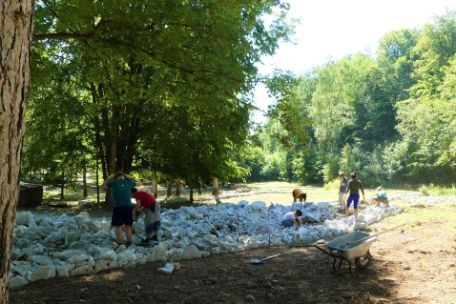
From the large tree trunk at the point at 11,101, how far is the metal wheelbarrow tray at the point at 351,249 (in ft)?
17.8

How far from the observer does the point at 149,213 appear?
8672 millimetres

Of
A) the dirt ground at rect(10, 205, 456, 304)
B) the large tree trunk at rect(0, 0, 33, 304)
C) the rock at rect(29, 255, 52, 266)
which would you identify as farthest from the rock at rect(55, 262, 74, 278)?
the large tree trunk at rect(0, 0, 33, 304)

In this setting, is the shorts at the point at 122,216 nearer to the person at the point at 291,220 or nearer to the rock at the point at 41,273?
the rock at the point at 41,273

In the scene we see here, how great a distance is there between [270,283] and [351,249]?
143 centimetres

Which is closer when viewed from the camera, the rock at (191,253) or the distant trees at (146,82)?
the rock at (191,253)

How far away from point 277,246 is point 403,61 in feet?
177

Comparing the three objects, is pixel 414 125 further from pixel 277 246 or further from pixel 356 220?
pixel 277 246

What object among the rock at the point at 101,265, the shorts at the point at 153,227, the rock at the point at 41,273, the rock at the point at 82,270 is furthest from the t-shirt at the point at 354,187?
the rock at the point at 41,273

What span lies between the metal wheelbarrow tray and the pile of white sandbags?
240cm

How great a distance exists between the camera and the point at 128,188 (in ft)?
28.2

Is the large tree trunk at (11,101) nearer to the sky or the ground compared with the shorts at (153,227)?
nearer to the sky

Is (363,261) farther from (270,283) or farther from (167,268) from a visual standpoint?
(167,268)

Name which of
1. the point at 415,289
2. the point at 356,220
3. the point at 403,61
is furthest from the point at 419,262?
the point at 403,61

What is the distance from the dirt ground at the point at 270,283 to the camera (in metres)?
5.60
